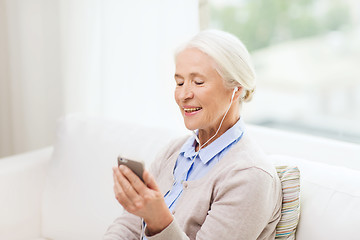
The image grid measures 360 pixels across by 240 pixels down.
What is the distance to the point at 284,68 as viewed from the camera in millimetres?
6980

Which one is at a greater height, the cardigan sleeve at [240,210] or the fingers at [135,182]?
the fingers at [135,182]

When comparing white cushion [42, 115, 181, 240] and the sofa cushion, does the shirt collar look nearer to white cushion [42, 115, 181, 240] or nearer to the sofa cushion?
the sofa cushion

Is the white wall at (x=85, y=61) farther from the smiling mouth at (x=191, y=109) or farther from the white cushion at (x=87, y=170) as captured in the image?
the smiling mouth at (x=191, y=109)

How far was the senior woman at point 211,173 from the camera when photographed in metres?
1.21

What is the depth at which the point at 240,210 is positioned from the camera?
1229mm

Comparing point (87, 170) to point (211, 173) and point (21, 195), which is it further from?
point (211, 173)

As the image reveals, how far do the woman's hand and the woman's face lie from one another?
0.96 ft

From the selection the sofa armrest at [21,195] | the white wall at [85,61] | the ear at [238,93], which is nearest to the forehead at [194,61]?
the ear at [238,93]

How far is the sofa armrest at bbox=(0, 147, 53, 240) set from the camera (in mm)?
2023

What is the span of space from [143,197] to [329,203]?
1.62ft

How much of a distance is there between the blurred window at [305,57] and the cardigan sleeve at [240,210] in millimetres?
5020

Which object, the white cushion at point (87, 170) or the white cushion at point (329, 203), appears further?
the white cushion at point (87, 170)

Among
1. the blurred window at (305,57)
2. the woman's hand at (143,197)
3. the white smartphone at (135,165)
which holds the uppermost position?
the white smartphone at (135,165)

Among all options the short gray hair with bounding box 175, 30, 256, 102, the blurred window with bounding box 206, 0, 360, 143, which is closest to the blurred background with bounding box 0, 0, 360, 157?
the short gray hair with bounding box 175, 30, 256, 102
